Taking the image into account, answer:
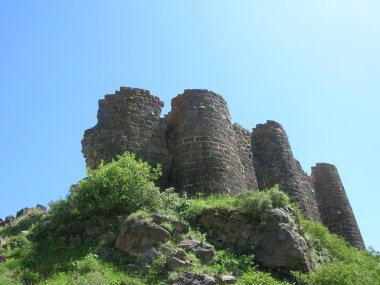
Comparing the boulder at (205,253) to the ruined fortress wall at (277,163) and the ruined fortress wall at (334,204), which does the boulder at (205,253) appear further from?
the ruined fortress wall at (334,204)

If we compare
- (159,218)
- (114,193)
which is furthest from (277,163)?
(159,218)

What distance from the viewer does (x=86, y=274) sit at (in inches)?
473

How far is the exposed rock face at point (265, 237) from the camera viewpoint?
1430cm

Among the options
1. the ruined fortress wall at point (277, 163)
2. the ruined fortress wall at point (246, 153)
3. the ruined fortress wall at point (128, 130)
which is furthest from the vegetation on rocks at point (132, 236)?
the ruined fortress wall at point (277, 163)

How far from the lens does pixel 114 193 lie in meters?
15.0

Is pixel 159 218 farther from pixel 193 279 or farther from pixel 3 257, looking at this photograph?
pixel 3 257

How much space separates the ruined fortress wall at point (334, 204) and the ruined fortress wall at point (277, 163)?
2.46 metres

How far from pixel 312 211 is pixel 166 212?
12.6m

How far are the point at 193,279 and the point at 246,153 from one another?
481 inches

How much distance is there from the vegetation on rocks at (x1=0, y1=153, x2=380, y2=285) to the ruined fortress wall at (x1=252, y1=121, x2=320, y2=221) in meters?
6.87

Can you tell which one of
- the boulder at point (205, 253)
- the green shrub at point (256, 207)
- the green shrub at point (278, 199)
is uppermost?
the green shrub at point (278, 199)

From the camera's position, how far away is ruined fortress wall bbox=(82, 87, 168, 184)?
18750 mm

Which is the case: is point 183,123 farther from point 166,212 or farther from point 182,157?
point 166,212

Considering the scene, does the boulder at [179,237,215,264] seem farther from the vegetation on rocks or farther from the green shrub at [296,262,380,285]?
the green shrub at [296,262,380,285]
